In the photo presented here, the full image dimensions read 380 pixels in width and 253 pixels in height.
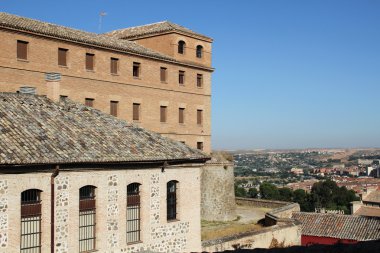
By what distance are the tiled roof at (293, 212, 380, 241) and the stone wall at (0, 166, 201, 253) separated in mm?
16139

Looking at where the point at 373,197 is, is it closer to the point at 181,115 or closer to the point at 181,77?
the point at 181,115

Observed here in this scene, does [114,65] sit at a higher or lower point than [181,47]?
lower

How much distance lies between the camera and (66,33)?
29.6 m

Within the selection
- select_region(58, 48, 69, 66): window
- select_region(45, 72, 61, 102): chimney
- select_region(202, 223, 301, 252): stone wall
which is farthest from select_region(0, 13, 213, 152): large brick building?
select_region(202, 223, 301, 252): stone wall

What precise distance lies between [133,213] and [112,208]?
41.7 inches

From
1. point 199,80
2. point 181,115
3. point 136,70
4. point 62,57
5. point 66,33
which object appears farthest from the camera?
point 199,80

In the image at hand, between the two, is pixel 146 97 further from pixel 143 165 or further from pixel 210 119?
pixel 143 165

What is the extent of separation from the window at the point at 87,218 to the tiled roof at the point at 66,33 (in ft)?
42.2

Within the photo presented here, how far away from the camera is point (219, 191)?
115 feet

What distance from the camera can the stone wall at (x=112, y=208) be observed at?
14.8 meters

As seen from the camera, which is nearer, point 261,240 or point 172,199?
point 172,199

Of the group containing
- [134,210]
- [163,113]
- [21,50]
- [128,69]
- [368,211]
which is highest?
[21,50]

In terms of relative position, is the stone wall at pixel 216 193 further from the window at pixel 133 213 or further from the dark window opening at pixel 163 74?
the window at pixel 133 213

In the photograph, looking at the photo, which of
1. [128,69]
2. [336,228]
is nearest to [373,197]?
[336,228]
